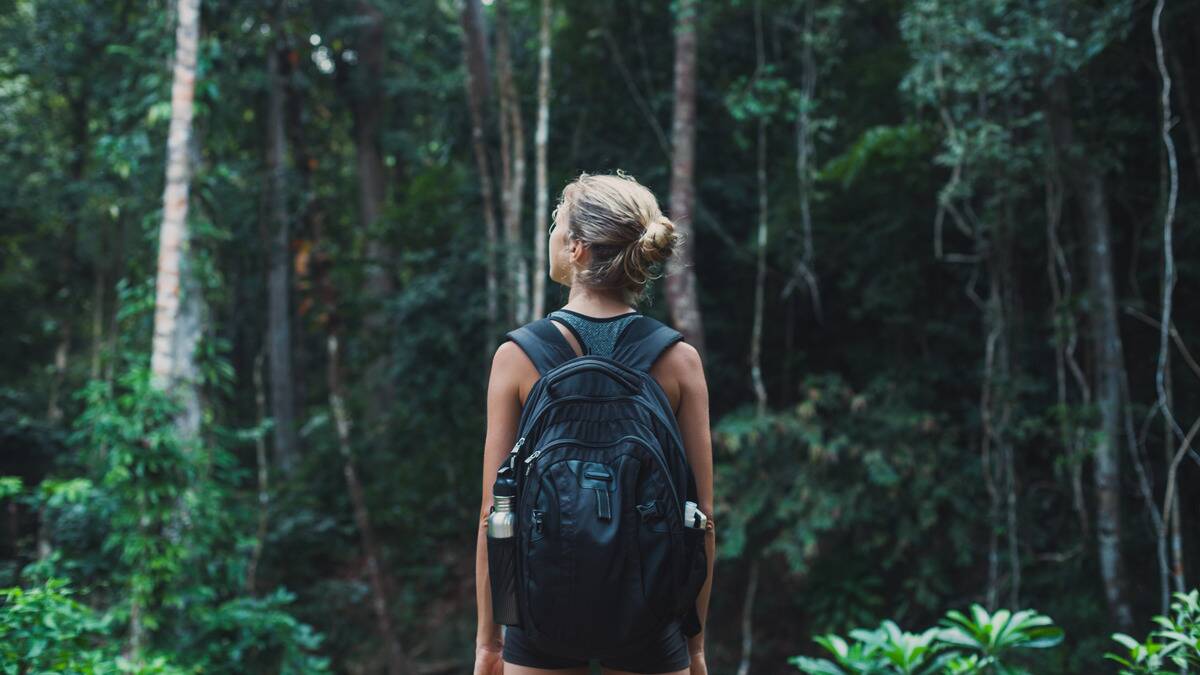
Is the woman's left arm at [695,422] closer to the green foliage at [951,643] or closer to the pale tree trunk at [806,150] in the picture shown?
the green foliage at [951,643]

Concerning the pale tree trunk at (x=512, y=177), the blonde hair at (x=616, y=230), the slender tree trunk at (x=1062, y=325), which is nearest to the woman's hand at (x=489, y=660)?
the blonde hair at (x=616, y=230)

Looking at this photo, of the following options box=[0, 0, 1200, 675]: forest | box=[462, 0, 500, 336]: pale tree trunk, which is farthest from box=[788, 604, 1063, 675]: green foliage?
box=[462, 0, 500, 336]: pale tree trunk

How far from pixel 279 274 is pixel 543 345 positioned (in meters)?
10.9

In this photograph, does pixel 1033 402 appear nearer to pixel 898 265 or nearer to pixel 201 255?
pixel 898 265

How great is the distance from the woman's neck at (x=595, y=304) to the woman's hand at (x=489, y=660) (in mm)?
750

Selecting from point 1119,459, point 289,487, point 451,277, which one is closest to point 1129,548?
point 1119,459

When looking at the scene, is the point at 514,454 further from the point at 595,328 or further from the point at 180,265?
the point at 180,265

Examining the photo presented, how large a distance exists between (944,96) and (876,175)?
189 cm

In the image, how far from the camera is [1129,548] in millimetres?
7262

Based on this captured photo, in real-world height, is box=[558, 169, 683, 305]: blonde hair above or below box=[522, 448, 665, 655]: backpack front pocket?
above

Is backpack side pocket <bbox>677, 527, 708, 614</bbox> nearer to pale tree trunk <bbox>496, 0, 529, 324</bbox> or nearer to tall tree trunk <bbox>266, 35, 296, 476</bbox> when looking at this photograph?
pale tree trunk <bbox>496, 0, 529, 324</bbox>

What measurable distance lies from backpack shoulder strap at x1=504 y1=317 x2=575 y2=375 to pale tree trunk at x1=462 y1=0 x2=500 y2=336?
24.7 ft

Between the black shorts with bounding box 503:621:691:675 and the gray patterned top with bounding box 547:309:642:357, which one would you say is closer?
the black shorts with bounding box 503:621:691:675

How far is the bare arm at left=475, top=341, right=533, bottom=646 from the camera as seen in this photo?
6.07ft
